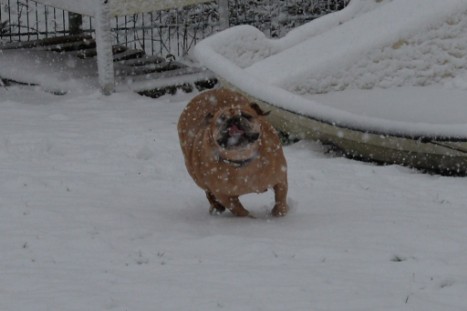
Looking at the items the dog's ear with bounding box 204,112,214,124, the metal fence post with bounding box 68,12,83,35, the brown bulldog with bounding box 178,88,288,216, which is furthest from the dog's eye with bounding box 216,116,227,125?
the metal fence post with bounding box 68,12,83,35

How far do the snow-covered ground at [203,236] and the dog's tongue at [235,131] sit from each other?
62 centimetres

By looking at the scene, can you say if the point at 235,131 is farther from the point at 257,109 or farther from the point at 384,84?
the point at 384,84

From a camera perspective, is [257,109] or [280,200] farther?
[280,200]

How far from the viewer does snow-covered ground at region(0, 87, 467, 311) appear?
13.8 ft

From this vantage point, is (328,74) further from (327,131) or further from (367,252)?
(367,252)

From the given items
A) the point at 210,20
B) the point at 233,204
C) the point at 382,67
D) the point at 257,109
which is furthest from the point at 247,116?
the point at 210,20

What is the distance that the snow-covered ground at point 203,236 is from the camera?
4.20 metres

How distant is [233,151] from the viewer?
527 centimetres

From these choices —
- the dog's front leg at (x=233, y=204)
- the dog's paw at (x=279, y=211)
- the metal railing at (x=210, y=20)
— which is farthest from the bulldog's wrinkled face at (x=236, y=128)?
the metal railing at (x=210, y=20)

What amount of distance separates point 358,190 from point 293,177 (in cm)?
60

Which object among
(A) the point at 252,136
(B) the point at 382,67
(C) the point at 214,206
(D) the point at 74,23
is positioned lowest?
(C) the point at 214,206

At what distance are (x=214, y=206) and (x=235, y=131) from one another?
1.04 meters

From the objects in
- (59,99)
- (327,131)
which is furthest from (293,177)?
(59,99)

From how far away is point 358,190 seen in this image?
7.03 meters
